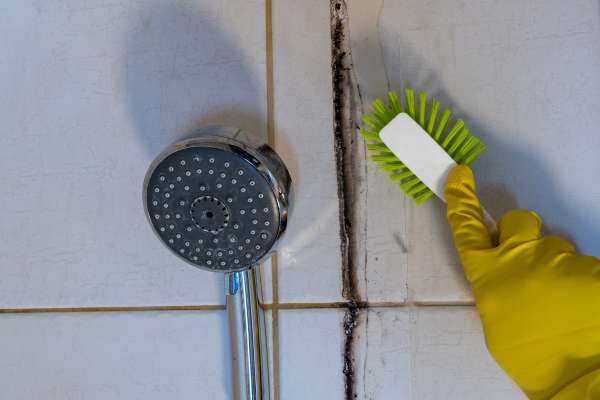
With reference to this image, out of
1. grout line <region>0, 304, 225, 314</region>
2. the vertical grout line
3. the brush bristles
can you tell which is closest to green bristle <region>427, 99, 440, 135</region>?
the brush bristles

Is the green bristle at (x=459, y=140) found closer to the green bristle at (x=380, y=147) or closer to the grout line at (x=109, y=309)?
the green bristle at (x=380, y=147)

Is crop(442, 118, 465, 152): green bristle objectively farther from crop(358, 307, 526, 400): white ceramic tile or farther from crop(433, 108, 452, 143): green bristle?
crop(358, 307, 526, 400): white ceramic tile

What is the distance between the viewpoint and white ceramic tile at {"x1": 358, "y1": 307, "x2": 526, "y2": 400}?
1.51 feet

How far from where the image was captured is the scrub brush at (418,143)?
435 mm

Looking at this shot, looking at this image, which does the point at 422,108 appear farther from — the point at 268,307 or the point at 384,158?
the point at 268,307

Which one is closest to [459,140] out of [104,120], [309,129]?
[309,129]

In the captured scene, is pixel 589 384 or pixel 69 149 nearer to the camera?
pixel 589 384

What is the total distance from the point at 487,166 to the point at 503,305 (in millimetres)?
121

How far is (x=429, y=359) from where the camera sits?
464mm

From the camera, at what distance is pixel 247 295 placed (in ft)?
1.40

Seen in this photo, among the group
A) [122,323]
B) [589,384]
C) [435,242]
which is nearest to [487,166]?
[435,242]

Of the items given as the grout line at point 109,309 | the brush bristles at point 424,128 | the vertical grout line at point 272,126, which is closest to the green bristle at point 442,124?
the brush bristles at point 424,128

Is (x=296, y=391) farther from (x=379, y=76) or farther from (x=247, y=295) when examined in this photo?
(x=379, y=76)

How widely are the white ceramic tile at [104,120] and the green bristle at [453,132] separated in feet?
A: 0.52
